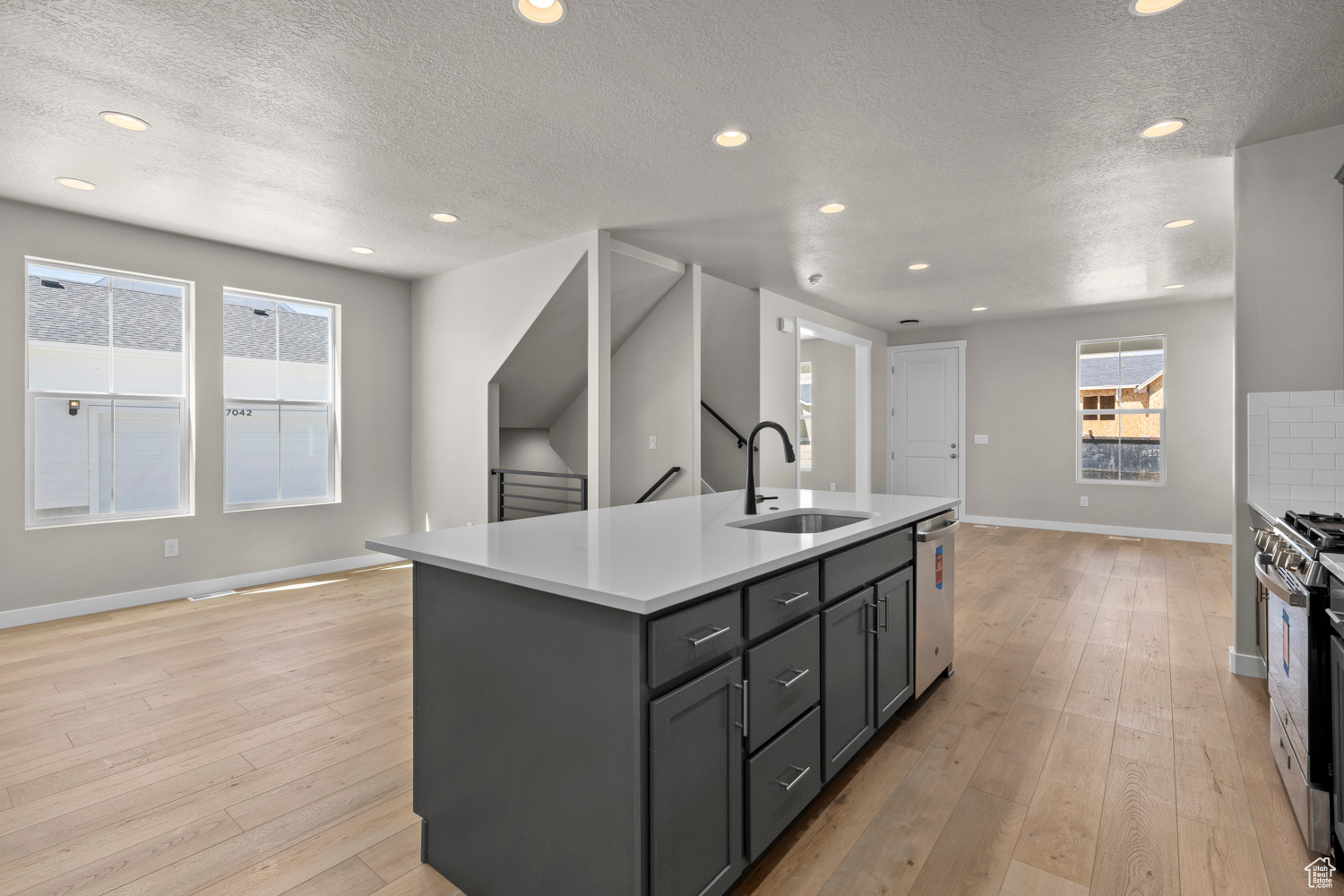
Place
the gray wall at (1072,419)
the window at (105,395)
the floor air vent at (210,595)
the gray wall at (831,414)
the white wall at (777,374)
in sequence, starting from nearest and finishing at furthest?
the window at (105,395)
the floor air vent at (210,595)
the white wall at (777,374)
the gray wall at (1072,419)
the gray wall at (831,414)

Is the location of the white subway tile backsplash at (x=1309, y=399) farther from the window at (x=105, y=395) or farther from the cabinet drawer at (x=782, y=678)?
the window at (x=105, y=395)

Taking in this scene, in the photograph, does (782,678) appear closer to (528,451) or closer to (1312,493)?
(1312,493)

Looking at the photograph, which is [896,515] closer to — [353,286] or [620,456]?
[620,456]

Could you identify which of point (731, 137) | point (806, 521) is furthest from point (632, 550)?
point (731, 137)

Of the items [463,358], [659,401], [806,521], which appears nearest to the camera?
[806,521]

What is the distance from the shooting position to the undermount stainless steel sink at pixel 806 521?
2525mm

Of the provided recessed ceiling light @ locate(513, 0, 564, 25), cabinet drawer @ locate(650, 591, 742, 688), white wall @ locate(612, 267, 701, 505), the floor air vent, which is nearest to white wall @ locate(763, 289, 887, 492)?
white wall @ locate(612, 267, 701, 505)

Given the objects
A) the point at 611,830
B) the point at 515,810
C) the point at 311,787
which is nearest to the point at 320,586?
the point at 311,787

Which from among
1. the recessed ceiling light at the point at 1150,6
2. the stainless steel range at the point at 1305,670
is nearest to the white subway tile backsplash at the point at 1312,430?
the stainless steel range at the point at 1305,670

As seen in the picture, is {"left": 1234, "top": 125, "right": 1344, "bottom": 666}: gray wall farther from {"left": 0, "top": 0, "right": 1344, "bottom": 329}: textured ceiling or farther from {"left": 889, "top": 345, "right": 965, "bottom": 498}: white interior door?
{"left": 889, "top": 345, "right": 965, "bottom": 498}: white interior door

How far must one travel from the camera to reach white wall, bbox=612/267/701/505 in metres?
5.40

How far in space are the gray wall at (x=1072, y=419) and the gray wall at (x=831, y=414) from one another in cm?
86

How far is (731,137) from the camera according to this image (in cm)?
298

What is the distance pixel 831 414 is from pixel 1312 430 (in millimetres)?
6299
